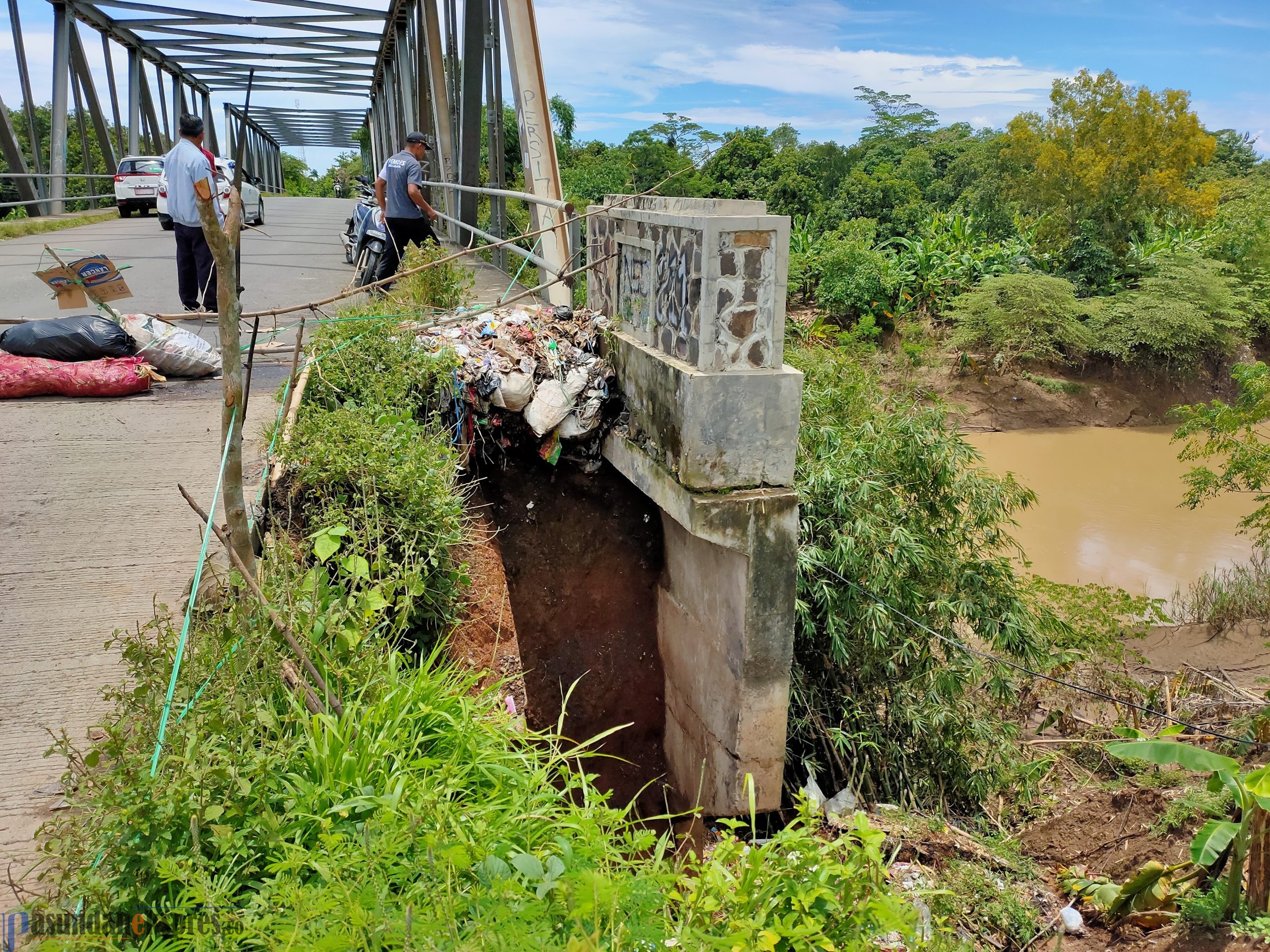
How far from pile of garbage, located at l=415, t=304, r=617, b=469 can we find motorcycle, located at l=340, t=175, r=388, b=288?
2.58 meters

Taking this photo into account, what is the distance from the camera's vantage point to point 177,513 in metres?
4.26

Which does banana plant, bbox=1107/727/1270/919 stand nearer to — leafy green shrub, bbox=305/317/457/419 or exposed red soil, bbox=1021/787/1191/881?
exposed red soil, bbox=1021/787/1191/881

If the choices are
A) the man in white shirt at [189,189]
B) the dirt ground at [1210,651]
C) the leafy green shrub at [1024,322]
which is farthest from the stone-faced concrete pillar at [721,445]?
the leafy green shrub at [1024,322]

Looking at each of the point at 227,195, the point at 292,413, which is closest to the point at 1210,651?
the point at 292,413

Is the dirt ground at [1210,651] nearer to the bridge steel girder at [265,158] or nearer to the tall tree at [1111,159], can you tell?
the tall tree at [1111,159]

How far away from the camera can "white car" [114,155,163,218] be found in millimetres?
18219

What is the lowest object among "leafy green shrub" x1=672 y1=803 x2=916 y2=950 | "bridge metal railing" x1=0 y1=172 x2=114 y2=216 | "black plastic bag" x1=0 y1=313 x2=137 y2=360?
"leafy green shrub" x1=672 y1=803 x2=916 y2=950

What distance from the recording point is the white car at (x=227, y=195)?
217 inches

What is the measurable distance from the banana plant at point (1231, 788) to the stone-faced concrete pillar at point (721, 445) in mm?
1702

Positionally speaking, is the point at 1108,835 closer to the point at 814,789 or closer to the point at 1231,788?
the point at 1231,788

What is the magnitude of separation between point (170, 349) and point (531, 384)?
2694mm

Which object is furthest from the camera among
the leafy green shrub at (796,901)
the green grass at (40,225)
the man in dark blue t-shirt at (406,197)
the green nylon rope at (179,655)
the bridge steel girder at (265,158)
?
the bridge steel girder at (265,158)

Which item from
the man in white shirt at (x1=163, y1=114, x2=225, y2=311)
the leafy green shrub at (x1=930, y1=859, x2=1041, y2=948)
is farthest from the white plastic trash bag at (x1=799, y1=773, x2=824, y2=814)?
the man in white shirt at (x1=163, y1=114, x2=225, y2=311)

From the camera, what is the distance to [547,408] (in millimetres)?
5508
